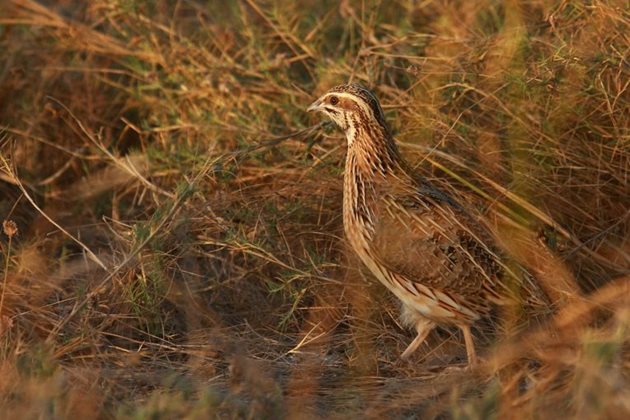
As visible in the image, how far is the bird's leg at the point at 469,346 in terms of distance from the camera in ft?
19.6

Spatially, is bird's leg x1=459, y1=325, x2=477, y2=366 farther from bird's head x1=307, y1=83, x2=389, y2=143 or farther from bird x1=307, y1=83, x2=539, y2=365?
bird's head x1=307, y1=83, x2=389, y2=143

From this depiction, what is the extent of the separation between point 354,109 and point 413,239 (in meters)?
0.85

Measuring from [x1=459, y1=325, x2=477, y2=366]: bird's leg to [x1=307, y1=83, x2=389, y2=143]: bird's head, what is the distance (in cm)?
115

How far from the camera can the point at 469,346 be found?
6.01 meters

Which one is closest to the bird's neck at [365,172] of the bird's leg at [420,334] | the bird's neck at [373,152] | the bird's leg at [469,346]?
the bird's neck at [373,152]

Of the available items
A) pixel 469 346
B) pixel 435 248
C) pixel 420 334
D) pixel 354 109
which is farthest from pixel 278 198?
pixel 469 346

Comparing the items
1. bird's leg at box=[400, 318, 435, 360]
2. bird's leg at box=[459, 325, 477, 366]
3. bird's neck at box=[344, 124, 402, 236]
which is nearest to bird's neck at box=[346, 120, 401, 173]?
bird's neck at box=[344, 124, 402, 236]

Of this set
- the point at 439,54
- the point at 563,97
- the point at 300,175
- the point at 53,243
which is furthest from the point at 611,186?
the point at 53,243

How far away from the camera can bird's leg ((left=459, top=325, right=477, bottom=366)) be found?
5961 millimetres

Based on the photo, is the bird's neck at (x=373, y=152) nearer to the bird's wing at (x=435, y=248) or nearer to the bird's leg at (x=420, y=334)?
the bird's wing at (x=435, y=248)

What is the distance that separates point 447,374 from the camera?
19.4 ft

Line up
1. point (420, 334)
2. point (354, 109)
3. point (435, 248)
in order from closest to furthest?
point (435, 248), point (420, 334), point (354, 109)

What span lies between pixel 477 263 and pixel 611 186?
1.57 meters

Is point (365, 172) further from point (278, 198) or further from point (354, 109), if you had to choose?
point (278, 198)
